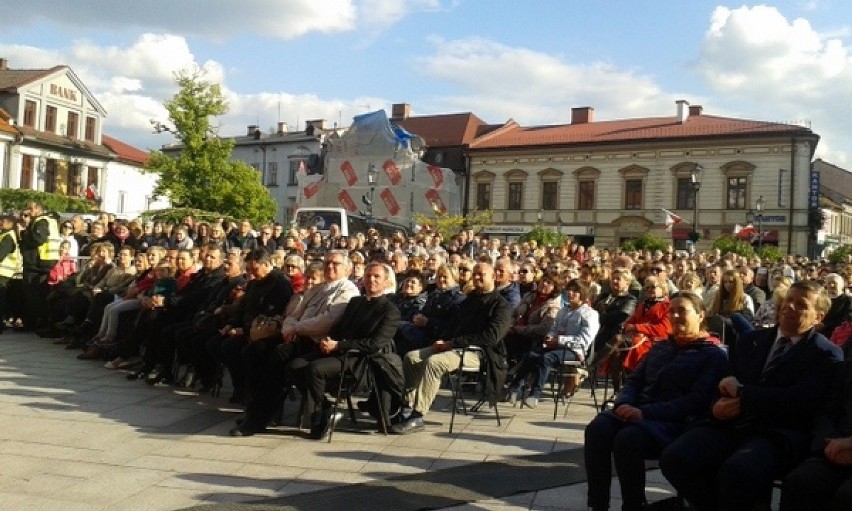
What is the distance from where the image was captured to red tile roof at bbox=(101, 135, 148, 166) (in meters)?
53.1

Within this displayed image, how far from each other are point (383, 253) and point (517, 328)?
263 inches

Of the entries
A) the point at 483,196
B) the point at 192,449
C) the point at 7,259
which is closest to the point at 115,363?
the point at 7,259

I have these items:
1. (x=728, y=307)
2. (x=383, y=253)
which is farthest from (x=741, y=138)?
(x=728, y=307)

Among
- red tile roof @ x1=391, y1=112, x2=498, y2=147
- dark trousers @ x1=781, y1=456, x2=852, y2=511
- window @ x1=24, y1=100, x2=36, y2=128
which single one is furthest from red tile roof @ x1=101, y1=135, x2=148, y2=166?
dark trousers @ x1=781, y1=456, x2=852, y2=511

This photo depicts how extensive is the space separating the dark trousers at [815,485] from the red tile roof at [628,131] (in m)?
41.0

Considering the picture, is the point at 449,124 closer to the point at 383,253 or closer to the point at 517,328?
the point at 383,253

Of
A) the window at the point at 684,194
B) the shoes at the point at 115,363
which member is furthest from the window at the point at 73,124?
the shoes at the point at 115,363

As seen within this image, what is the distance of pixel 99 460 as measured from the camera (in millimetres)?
5953

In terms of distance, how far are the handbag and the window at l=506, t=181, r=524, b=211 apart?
43.4 metres

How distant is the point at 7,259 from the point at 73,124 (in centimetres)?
3915

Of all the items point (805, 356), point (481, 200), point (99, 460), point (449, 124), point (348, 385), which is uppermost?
point (449, 124)

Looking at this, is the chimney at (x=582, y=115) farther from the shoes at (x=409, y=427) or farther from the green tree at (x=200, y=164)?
the shoes at (x=409, y=427)

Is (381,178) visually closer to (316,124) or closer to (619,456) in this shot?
(316,124)

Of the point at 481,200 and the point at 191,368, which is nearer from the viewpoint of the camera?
the point at 191,368
